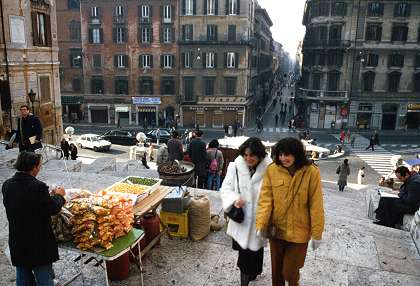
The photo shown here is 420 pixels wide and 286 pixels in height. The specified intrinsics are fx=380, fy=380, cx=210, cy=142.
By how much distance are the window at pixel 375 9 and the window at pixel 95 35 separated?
28772mm

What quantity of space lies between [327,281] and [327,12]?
1528 inches

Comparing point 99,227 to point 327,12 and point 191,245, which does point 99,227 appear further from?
point 327,12

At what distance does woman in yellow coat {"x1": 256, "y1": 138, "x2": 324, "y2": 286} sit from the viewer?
421 cm

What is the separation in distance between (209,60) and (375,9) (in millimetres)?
17699

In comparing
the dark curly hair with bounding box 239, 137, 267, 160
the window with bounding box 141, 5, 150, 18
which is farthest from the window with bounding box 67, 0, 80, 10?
the dark curly hair with bounding box 239, 137, 267, 160

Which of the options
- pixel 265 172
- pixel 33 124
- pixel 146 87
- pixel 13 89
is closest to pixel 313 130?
pixel 146 87

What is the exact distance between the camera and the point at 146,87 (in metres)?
42.9

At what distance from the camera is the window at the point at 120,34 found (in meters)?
41.9

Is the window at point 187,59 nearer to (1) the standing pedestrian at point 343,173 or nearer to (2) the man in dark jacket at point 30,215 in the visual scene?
(1) the standing pedestrian at point 343,173

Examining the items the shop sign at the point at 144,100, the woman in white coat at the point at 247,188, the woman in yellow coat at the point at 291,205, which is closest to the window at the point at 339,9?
the shop sign at the point at 144,100

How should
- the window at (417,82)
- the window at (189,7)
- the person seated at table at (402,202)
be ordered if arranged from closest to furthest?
the person seated at table at (402,202) < the window at (417,82) < the window at (189,7)

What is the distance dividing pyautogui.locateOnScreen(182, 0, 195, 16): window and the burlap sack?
36.9 m

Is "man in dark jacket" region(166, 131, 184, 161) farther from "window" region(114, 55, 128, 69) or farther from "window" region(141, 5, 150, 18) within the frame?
"window" region(114, 55, 128, 69)

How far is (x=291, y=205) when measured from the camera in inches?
168
